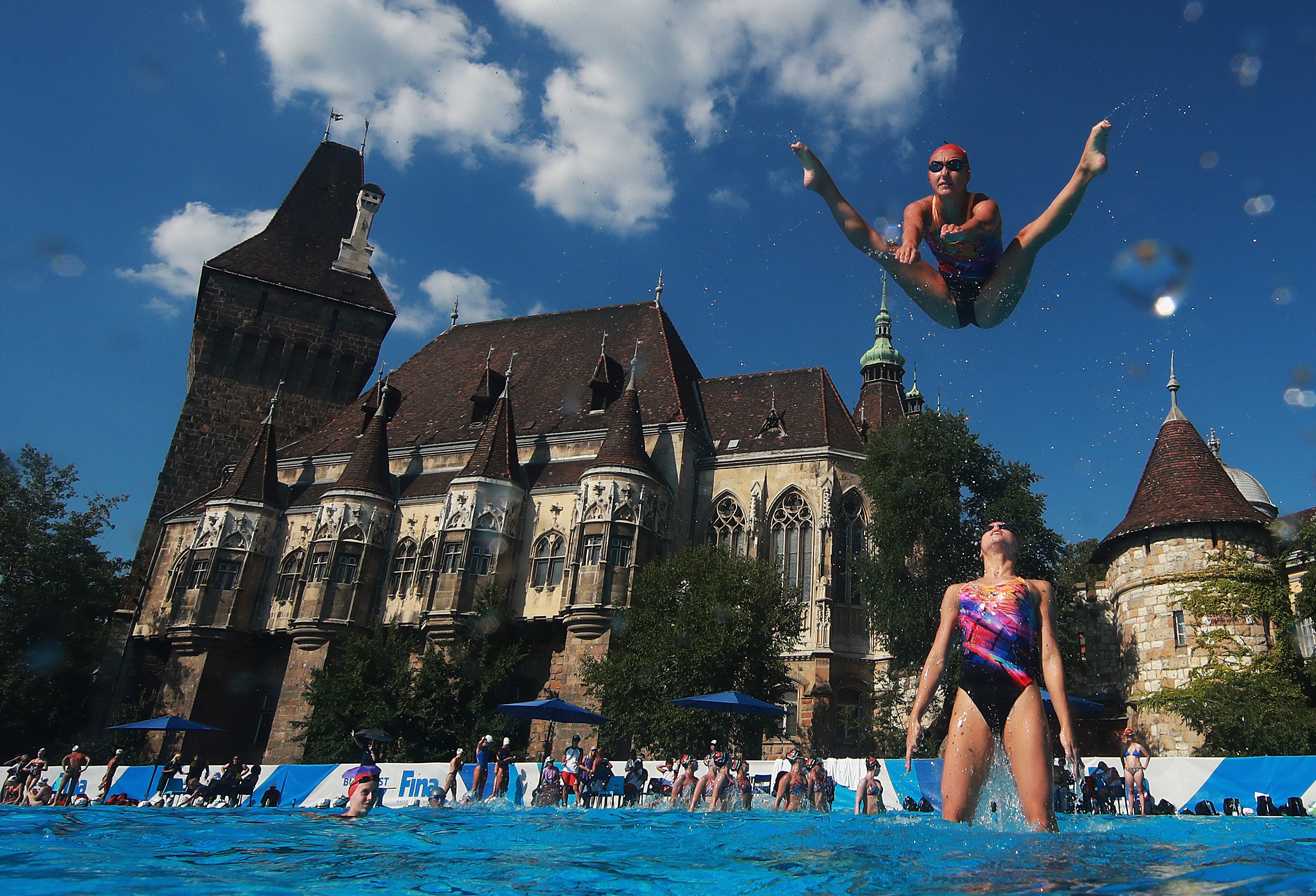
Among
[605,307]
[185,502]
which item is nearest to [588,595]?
[605,307]

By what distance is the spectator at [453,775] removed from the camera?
59.5 feet

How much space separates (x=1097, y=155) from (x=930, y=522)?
22.9m

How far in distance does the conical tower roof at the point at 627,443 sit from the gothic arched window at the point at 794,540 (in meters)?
4.41

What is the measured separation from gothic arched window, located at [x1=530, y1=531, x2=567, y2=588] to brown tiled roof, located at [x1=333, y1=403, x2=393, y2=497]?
262 inches

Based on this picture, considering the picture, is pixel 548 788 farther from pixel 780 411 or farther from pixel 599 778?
pixel 780 411

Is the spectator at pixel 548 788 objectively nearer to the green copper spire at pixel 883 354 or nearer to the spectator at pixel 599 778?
the spectator at pixel 599 778

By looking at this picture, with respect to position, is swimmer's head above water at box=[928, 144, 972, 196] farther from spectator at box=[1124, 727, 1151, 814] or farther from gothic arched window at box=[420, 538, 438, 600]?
gothic arched window at box=[420, 538, 438, 600]

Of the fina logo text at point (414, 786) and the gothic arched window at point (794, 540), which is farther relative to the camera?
the gothic arched window at point (794, 540)

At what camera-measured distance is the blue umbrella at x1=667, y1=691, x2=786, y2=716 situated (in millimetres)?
20469

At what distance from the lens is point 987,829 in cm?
649

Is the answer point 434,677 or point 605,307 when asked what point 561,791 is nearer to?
point 434,677

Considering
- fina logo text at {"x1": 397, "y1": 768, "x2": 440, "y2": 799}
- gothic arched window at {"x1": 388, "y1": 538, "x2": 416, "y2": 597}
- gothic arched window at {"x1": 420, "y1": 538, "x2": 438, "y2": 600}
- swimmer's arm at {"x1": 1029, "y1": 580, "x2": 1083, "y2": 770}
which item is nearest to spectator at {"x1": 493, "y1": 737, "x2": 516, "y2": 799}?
fina logo text at {"x1": 397, "y1": 768, "x2": 440, "y2": 799}

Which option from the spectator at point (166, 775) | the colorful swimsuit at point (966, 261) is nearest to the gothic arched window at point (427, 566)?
the spectator at point (166, 775)

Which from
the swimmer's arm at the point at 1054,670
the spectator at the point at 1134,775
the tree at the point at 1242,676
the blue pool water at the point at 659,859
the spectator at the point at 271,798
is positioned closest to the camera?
the blue pool water at the point at 659,859
